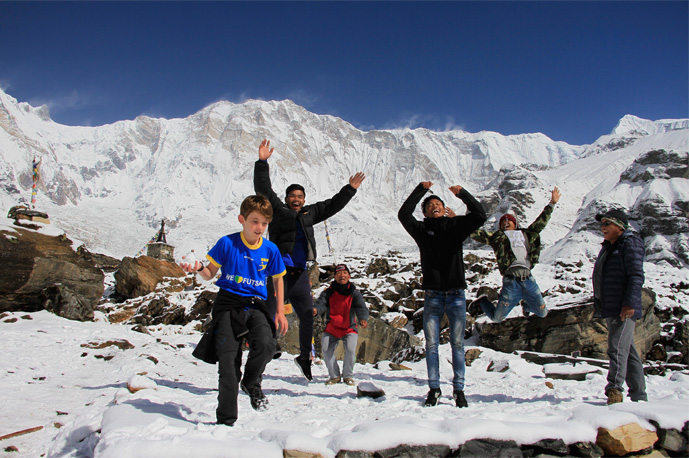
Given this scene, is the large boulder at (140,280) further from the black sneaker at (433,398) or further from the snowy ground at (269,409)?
the black sneaker at (433,398)

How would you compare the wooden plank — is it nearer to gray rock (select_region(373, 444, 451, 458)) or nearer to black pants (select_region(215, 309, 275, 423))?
black pants (select_region(215, 309, 275, 423))

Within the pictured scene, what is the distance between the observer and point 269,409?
3.43 m

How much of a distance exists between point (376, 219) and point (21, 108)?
131660 mm

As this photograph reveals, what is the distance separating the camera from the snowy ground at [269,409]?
2361 mm

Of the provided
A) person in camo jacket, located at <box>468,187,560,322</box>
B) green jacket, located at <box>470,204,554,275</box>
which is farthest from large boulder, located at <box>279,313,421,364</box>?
green jacket, located at <box>470,204,554,275</box>

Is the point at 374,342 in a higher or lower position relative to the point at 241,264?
lower

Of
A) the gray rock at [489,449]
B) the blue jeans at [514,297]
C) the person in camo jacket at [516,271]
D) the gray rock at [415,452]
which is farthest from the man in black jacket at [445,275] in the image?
the gray rock at [415,452]

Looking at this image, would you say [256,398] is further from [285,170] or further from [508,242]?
[285,170]

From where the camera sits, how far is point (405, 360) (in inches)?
311

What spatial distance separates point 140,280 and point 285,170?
330 feet

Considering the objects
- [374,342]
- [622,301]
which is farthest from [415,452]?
[374,342]

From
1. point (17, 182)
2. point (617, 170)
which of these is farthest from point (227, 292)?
point (17, 182)

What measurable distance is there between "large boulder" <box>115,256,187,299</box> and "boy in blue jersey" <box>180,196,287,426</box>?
674 inches

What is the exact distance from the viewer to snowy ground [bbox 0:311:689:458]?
2.36 metres
